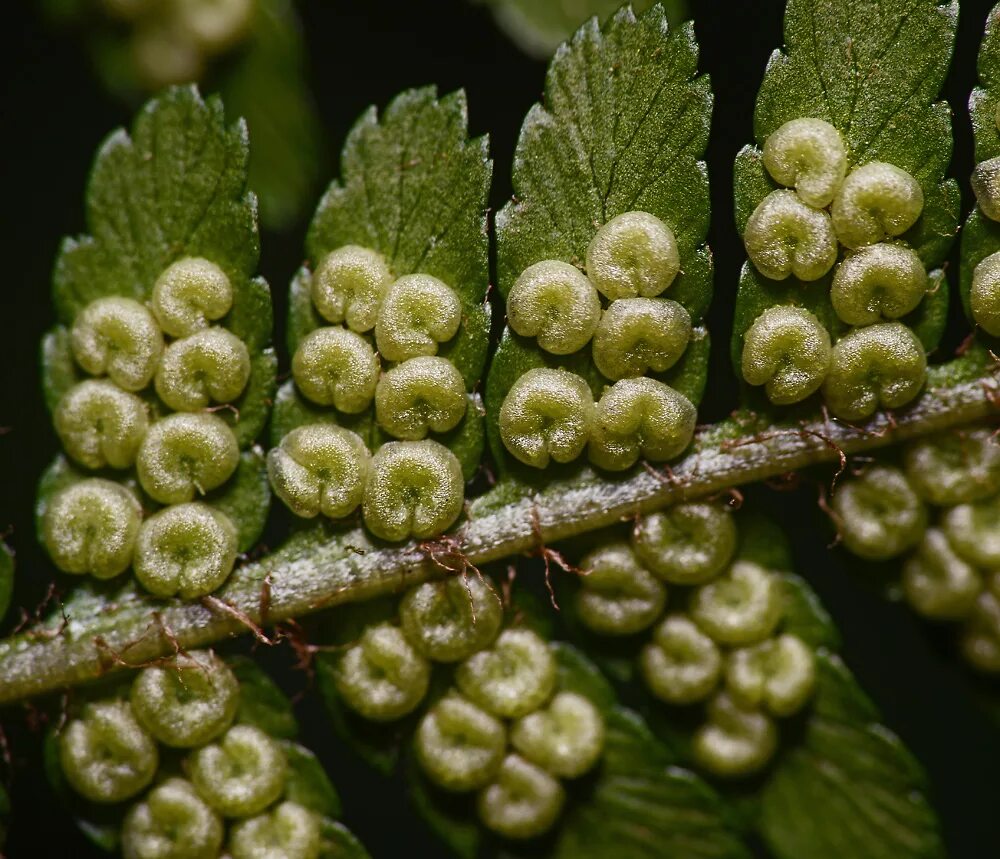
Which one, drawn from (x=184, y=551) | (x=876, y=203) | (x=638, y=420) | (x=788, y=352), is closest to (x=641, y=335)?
(x=638, y=420)

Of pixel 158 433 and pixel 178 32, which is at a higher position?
pixel 178 32

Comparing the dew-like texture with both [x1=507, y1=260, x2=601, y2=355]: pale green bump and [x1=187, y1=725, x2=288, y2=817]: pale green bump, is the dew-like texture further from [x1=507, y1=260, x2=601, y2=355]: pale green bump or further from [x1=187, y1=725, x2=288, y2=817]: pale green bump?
[x1=507, y1=260, x2=601, y2=355]: pale green bump

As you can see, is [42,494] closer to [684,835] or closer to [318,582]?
[318,582]

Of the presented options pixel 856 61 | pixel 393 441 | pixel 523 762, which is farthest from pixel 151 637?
pixel 856 61

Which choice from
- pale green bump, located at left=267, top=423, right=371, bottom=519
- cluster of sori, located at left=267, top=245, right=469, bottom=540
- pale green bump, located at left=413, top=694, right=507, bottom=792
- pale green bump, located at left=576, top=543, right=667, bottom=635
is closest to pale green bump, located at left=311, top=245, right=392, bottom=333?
cluster of sori, located at left=267, top=245, right=469, bottom=540

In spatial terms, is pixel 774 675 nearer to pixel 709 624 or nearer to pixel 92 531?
pixel 709 624

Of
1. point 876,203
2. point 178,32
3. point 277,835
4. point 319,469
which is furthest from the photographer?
point 178,32
